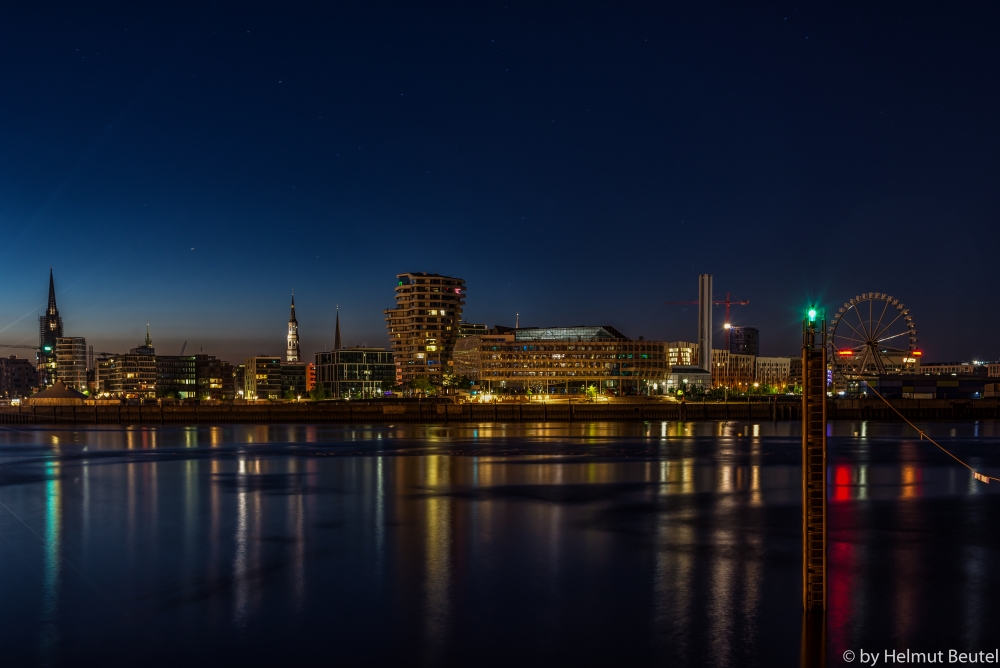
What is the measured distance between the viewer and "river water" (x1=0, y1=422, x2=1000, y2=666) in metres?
17.3

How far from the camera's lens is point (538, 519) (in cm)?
3158

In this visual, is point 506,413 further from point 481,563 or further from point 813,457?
point 813,457

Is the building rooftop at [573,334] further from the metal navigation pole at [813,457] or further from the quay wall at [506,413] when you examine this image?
the metal navigation pole at [813,457]

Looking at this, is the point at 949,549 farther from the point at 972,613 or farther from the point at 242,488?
the point at 242,488

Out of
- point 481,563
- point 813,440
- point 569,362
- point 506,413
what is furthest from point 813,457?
point 569,362

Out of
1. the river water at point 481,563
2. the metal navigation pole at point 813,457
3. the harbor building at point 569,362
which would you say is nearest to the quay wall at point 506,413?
the river water at point 481,563

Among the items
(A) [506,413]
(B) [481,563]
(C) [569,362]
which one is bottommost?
(A) [506,413]

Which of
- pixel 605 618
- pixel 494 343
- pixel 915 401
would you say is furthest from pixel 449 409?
pixel 605 618

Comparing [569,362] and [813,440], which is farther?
[569,362]

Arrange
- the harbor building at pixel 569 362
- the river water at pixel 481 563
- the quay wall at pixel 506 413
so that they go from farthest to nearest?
the harbor building at pixel 569 362, the quay wall at pixel 506 413, the river water at pixel 481 563

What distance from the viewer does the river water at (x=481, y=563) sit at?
56.8ft

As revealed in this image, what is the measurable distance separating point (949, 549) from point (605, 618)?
14235 millimetres

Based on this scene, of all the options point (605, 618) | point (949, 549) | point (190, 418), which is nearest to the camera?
point (605, 618)

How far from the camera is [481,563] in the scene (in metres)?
24.3
